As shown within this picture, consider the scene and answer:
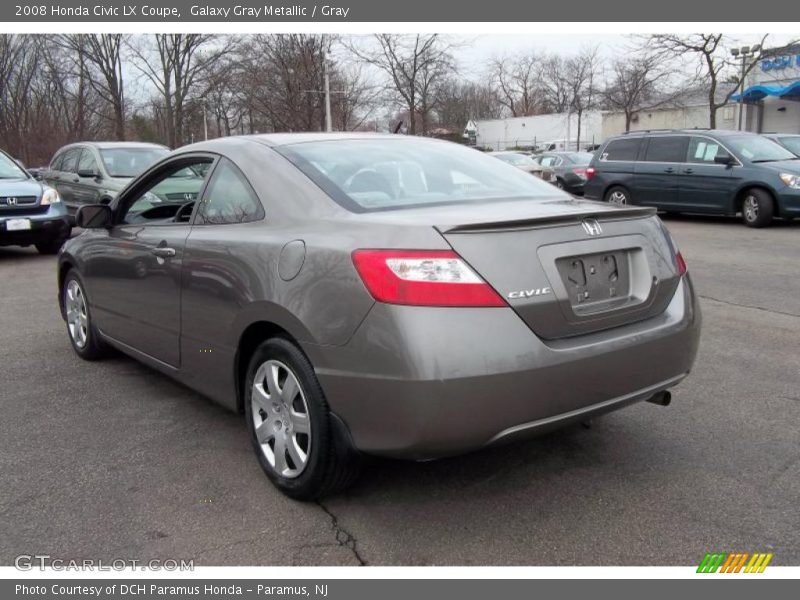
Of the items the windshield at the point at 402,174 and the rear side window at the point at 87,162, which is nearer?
the windshield at the point at 402,174

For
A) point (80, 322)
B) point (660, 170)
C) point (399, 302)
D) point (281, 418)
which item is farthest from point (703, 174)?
point (399, 302)

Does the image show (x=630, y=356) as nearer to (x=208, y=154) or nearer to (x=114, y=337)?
(x=208, y=154)

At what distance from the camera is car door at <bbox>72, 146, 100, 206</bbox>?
1160 cm

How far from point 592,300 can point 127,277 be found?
2790mm

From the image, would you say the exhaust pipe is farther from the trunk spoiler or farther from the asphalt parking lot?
the trunk spoiler

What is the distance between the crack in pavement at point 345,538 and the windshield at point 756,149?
12004mm

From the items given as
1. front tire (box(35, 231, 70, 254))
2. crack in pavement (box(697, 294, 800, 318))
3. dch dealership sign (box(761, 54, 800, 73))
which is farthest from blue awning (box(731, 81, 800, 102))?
front tire (box(35, 231, 70, 254))

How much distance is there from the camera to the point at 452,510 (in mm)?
2916

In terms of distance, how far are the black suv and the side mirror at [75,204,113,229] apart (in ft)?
36.8

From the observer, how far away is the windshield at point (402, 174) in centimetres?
309

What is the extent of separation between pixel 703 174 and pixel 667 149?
0.98 m

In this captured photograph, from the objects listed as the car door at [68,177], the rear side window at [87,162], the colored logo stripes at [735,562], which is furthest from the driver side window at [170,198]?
the car door at [68,177]

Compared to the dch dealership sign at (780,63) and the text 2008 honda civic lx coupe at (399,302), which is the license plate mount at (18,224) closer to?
the text 2008 honda civic lx coupe at (399,302)

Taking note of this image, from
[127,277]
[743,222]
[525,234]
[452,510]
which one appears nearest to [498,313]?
[525,234]
